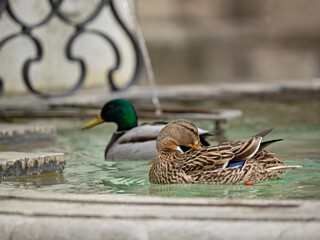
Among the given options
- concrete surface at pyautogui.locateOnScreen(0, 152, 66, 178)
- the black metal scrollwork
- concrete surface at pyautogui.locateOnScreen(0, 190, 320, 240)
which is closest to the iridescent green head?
concrete surface at pyautogui.locateOnScreen(0, 152, 66, 178)

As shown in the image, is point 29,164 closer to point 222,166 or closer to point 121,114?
point 222,166

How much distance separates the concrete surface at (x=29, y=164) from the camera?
17.5 feet

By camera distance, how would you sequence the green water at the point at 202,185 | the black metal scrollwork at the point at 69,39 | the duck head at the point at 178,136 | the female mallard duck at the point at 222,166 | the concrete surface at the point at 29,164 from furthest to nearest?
the black metal scrollwork at the point at 69,39
the duck head at the point at 178,136
the concrete surface at the point at 29,164
the female mallard duck at the point at 222,166
the green water at the point at 202,185

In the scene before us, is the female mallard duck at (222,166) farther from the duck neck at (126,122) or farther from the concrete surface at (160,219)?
the duck neck at (126,122)

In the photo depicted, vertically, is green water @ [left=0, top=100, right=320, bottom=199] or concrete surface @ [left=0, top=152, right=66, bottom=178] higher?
concrete surface @ [left=0, top=152, right=66, bottom=178]

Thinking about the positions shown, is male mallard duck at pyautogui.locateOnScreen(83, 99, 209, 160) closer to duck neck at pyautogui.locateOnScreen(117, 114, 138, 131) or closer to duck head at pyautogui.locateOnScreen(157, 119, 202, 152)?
duck neck at pyautogui.locateOnScreen(117, 114, 138, 131)

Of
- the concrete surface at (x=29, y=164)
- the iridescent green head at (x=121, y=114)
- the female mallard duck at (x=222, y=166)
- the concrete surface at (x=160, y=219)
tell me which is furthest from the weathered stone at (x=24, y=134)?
the concrete surface at (x=160, y=219)

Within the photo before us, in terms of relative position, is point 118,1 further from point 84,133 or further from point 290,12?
point 290,12

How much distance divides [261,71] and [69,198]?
1332cm

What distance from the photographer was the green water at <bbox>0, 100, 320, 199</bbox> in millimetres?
4953

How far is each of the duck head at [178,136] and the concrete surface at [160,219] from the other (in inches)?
52.9

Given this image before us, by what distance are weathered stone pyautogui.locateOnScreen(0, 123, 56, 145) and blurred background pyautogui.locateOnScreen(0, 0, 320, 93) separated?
157 inches

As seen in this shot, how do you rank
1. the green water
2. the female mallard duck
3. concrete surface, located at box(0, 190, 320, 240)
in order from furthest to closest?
the female mallard duck
the green water
concrete surface, located at box(0, 190, 320, 240)

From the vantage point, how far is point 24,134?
23.5 feet
